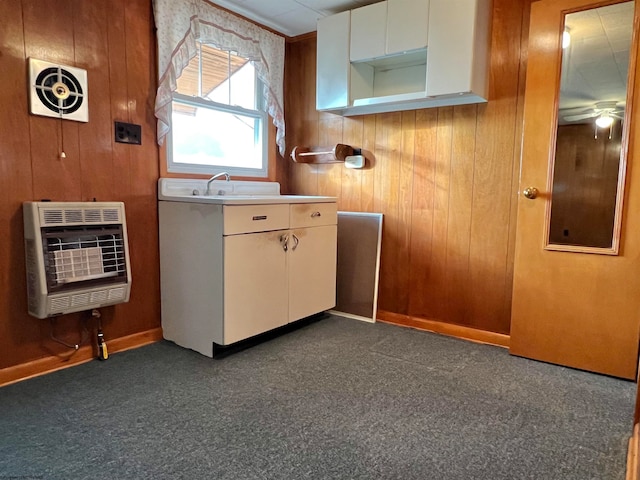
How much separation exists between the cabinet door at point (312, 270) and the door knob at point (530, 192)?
4.16ft

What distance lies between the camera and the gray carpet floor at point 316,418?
1488 mm

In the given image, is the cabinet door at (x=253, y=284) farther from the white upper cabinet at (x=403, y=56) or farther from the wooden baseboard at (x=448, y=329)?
the white upper cabinet at (x=403, y=56)

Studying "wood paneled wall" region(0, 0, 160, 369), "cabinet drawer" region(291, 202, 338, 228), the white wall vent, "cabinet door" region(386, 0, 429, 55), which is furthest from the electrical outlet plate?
"cabinet door" region(386, 0, 429, 55)

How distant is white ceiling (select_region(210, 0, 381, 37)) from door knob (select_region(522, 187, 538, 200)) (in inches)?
63.1

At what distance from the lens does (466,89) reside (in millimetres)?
2438

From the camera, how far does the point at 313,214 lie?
2891 millimetres

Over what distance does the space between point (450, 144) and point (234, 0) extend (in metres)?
1.71

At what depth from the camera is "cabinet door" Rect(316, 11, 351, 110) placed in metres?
2.92

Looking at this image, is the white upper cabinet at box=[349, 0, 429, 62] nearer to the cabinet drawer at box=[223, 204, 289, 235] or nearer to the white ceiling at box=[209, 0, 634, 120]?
the white ceiling at box=[209, 0, 634, 120]

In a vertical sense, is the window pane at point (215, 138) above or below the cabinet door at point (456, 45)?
below

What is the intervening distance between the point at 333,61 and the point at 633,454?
2.68m

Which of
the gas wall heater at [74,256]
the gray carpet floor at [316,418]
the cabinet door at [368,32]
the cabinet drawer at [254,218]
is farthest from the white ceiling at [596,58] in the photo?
the gas wall heater at [74,256]

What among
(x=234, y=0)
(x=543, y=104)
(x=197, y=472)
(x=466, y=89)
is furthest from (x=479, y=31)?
(x=197, y=472)

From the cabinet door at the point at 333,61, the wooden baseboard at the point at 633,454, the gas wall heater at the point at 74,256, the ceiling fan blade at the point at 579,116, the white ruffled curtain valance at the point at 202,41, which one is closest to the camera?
the wooden baseboard at the point at 633,454
